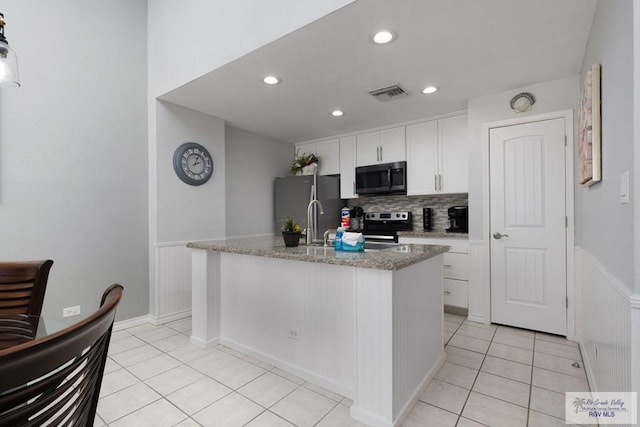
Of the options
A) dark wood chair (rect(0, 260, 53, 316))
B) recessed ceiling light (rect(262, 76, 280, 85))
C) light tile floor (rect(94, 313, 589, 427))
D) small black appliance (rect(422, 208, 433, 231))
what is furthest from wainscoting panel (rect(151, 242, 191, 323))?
small black appliance (rect(422, 208, 433, 231))

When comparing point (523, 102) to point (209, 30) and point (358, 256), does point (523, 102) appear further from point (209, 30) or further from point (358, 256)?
point (209, 30)

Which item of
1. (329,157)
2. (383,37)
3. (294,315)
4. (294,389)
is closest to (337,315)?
(294,315)

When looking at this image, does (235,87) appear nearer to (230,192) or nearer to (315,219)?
(230,192)

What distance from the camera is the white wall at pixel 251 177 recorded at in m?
4.20

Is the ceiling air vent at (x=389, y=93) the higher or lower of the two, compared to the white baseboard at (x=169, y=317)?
higher

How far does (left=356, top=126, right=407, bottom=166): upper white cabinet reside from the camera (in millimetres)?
4020

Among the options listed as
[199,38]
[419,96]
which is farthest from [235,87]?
[419,96]

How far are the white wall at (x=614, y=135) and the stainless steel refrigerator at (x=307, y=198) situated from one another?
116 inches

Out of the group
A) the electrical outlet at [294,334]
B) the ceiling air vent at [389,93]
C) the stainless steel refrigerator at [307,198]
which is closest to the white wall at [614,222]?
the ceiling air vent at [389,93]

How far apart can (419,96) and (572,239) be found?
6.27 ft

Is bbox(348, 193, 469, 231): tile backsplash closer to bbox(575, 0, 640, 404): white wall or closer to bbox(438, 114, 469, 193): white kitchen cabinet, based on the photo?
bbox(438, 114, 469, 193): white kitchen cabinet

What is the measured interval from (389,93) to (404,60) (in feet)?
2.11

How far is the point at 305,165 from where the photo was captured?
4.80 m

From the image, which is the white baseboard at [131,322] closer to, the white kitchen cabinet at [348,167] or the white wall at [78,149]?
the white wall at [78,149]
